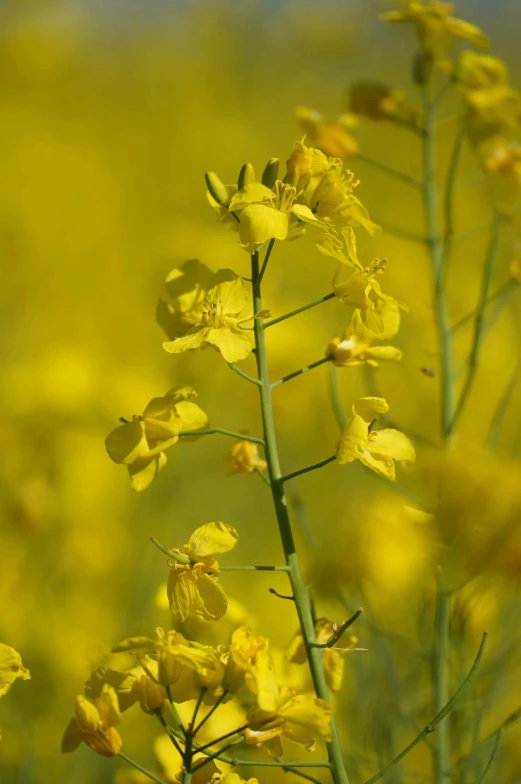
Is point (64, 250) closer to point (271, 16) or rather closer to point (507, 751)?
point (271, 16)

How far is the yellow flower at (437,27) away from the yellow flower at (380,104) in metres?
0.08

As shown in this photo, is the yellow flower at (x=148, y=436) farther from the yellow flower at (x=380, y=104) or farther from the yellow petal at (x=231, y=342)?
the yellow flower at (x=380, y=104)

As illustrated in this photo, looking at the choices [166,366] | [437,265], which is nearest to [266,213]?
[437,265]

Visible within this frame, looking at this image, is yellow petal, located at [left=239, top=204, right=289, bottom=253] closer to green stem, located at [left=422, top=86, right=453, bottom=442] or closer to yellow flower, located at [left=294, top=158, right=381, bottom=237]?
yellow flower, located at [left=294, top=158, right=381, bottom=237]

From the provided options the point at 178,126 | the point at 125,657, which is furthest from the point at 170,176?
the point at 125,657

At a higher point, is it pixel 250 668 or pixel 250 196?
pixel 250 196

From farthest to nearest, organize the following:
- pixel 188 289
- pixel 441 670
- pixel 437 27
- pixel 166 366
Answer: pixel 166 366
pixel 437 27
pixel 441 670
pixel 188 289

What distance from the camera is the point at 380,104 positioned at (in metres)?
1.27

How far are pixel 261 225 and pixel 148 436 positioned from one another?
189mm

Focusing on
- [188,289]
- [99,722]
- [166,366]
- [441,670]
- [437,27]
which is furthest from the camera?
[166,366]

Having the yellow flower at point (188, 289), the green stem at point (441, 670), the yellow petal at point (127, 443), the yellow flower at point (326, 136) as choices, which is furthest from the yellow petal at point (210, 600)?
the yellow flower at point (326, 136)

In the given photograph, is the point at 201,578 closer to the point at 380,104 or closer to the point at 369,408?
the point at 369,408

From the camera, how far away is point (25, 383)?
178cm

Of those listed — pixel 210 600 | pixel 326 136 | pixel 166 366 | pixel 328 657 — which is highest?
pixel 326 136
